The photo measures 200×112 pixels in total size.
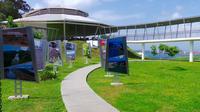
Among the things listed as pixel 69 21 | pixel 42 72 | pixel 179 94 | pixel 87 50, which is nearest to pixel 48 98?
pixel 179 94

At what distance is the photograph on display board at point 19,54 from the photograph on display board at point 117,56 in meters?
6.04

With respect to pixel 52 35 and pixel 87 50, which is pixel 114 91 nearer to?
pixel 87 50

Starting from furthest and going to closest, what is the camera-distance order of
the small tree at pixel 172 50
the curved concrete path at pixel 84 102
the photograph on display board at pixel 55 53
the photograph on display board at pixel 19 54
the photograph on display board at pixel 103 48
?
the small tree at pixel 172 50 < the photograph on display board at pixel 55 53 < the photograph on display board at pixel 103 48 < the photograph on display board at pixel 19 54 < the curved concrete path at pixel 84 102

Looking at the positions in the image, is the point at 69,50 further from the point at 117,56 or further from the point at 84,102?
the point at 84,102

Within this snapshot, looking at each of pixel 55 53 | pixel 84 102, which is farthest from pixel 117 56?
pixel 55 53

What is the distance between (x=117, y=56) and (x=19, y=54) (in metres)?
6.57

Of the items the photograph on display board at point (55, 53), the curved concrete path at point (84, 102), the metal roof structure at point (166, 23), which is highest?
the metal roof structure at point (166, 23)

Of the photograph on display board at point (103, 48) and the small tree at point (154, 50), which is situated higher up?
the photograph on display board at point (103, 48)

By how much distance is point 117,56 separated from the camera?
59.5 ft

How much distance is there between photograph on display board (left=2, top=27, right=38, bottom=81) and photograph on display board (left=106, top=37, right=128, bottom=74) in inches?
238

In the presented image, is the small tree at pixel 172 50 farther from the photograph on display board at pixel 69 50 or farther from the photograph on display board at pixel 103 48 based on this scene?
the photograph on display board at pixel 103 48

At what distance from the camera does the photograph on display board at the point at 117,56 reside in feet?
58.6

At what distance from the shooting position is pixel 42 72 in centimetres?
2170

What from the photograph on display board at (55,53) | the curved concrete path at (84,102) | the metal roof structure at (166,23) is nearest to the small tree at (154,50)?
the metal roof structure at (166,23)
